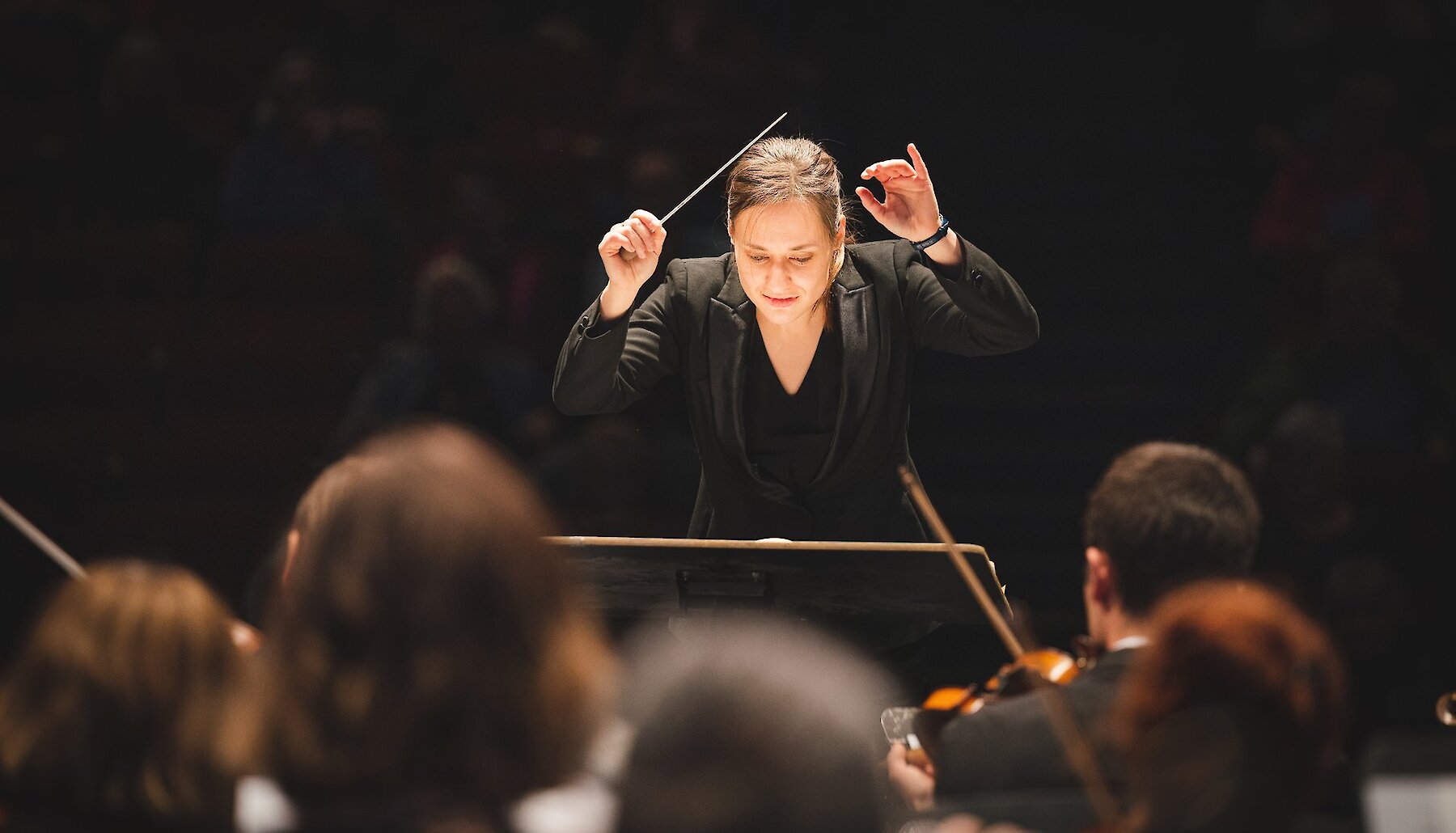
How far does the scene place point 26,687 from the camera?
137cm

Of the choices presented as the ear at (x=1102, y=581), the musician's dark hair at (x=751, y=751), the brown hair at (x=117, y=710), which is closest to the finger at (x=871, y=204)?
the ear at (x=1102, y=581)

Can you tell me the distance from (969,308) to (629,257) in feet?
2.00

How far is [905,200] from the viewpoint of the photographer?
287 centimetres

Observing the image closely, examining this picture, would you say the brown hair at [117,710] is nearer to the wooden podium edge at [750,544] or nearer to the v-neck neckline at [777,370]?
the wooden podium edge at [750,544]

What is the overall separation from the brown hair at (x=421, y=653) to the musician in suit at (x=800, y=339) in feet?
5.27

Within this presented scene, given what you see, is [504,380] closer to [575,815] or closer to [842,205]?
[842,205]

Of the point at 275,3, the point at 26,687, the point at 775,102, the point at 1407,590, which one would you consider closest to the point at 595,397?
the point at 26,687

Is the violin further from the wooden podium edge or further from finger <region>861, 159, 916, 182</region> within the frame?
A: finger <region>861, 159, 916, 182</region>

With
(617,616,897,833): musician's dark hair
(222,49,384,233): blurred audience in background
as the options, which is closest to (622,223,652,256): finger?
(617,616,897,833): musician's dark hair

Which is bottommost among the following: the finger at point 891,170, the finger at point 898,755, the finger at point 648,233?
the finger at point 898,755

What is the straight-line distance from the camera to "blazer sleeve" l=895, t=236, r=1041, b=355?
9.25 feet

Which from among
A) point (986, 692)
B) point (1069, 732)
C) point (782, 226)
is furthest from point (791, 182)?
point (1069, 732)

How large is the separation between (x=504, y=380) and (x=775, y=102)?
4.63 ft

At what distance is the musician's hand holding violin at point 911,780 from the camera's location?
2.28 metres
